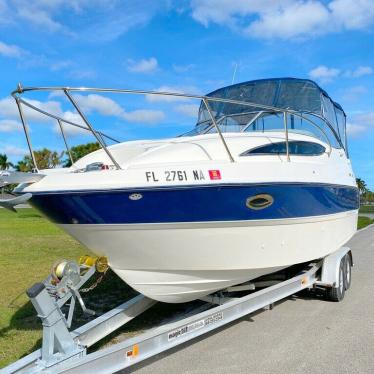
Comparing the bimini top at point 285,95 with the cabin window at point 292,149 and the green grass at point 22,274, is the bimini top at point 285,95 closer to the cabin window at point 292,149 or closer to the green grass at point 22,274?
the cabin window at point 292,149

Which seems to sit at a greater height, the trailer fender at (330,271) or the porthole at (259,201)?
the porthole at (259,201)

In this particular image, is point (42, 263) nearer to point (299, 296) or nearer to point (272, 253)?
point (299, 296)

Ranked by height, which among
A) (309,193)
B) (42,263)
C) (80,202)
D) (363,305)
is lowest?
(363,305)

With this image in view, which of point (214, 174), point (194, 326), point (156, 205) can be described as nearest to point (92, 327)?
point (194, 326)

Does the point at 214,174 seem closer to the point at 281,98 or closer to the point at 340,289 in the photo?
the point at 281,98

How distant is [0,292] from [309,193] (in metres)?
4.48

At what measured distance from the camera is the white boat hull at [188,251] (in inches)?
157

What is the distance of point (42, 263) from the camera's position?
29.3 ft

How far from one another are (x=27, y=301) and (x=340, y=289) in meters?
4.20

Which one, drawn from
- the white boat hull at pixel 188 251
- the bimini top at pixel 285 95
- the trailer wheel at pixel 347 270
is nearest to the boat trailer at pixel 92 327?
the white boat hull at pixel 188 251

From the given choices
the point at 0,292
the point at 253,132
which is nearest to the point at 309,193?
the point at 253,132

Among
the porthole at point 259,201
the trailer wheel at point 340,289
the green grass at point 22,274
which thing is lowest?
the trailer wheel at point 340,289

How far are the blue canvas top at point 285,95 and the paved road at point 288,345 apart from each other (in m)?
2.73

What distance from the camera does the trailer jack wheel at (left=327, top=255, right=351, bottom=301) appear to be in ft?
20.2
